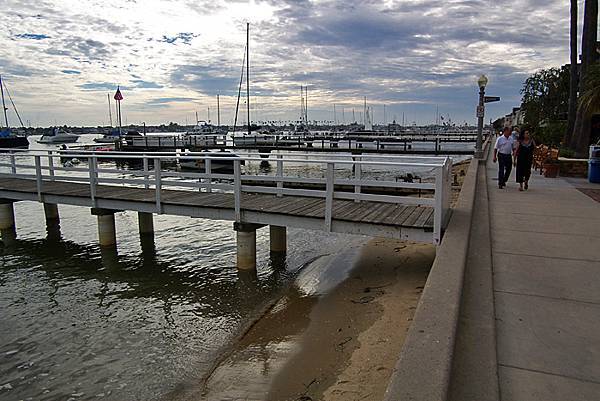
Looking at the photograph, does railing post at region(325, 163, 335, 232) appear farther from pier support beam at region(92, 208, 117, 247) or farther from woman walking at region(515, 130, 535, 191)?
pier support beam at region(92, 208, 117, 247)

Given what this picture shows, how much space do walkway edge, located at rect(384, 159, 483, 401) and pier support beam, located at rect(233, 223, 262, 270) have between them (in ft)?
15.7

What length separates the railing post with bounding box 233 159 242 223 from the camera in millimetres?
8969

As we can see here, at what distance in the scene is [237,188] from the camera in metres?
9.05

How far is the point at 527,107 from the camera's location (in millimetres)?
36000

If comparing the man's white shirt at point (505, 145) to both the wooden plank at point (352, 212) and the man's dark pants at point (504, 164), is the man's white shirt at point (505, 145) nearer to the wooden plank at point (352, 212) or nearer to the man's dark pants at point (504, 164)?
the man's dark pants at point (504, 164)

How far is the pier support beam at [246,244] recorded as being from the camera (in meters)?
9.38

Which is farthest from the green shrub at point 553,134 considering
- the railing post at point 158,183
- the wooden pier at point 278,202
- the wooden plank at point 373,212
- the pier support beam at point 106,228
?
the pier support beam at point 106,228

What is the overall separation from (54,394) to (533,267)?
6164 mm

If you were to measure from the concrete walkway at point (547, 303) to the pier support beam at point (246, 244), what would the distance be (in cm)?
476

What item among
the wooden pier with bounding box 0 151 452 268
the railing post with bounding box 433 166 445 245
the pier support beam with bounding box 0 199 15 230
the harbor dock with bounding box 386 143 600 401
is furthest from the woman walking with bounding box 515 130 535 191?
the pier support beam with bounding box 0 199 15 230

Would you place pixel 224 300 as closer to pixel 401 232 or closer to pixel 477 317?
pixel 401 232

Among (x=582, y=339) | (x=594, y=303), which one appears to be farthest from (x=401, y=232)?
(x=582, y=339)

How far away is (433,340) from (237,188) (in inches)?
249

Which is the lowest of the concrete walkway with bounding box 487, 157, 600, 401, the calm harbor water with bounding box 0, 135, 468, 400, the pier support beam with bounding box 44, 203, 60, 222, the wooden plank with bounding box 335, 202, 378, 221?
the calm harbor water with bounding box 0, 135, 468, 400
